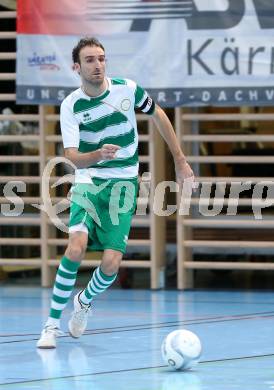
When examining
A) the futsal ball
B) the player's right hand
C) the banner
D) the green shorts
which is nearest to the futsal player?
the green shorts

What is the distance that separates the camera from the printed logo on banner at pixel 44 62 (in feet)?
38.4

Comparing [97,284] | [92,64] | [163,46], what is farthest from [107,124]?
[163,46]

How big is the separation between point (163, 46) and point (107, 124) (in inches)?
127

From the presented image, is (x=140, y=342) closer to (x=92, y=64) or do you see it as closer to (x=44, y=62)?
(x=92, y=64)

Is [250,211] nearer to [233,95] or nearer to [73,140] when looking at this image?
[233,95]

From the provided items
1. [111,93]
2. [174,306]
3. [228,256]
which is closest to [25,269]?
[228,256]

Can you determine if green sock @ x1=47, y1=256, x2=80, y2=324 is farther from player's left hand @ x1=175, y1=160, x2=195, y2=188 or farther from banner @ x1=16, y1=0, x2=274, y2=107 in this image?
banner @ x1=16, y1=0, x2=274, y2=107

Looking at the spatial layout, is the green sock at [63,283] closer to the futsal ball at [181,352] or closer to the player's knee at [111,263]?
the player's knee at [111,263]

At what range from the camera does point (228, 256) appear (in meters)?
13.5

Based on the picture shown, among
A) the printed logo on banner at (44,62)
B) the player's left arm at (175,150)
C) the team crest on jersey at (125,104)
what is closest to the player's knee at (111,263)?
the player's left arm at (175,150)

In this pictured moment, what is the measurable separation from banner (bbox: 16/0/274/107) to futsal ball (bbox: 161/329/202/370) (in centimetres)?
437

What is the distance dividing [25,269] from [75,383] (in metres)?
6.85

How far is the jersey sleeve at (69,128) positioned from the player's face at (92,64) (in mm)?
267

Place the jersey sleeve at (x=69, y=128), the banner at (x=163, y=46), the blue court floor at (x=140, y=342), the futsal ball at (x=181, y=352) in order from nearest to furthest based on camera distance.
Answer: the blue court floor at (x=140, y=342), the futsal ball at (x=181, y=352), the jersey sleeve at (x=69, y=128), the banner at (x=163, y=46)
